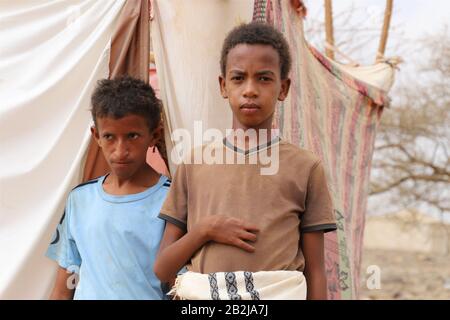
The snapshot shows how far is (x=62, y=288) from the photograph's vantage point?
7.27 ft

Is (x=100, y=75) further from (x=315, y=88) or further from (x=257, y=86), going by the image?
(x=315, y=88)

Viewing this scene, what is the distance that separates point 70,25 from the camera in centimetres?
244

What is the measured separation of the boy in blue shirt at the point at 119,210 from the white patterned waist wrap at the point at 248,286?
0.30 meters

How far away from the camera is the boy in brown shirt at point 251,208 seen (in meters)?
1.78

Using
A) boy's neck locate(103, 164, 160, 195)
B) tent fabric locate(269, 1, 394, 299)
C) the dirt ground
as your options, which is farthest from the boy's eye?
the dirt ground

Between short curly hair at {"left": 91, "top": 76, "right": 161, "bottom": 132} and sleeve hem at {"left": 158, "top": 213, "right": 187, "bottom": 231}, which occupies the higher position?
short curly hair at {"left": 91, "top": 76, "right": 161, "bottom": 132}

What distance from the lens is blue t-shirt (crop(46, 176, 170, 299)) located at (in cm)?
202

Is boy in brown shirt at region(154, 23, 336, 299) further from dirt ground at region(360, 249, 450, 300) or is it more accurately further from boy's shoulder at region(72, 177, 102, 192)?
dirt ground at region(360, 249, 450, 300)

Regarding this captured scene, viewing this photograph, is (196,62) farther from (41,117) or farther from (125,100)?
(41,117)

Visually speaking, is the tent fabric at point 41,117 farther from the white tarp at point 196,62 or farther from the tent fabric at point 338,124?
the tent fabric at point 338,124

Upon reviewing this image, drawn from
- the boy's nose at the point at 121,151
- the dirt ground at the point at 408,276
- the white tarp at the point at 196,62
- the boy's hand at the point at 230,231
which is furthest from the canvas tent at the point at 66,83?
the dirt ground at the point at 408,276

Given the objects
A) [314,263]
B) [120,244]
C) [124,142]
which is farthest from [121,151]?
[314,263]

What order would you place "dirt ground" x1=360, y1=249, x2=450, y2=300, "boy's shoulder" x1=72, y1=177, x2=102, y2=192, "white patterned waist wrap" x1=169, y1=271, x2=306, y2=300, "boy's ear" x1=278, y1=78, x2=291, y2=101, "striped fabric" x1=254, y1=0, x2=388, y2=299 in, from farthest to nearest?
"dirt ground" x1=360, y1=249, x2=450, y2=300 → "striped fabric" x1=254, y1=0, x2=388, y2=299 → "boy's shoulder" x1=72, y1=177, x2=102, y2=192 → "boy's ear" x1=278, y1=78, x2=291, y2=101 → "white patterned waist wrap" x1=169, y1=271, x2=306, y2=300
